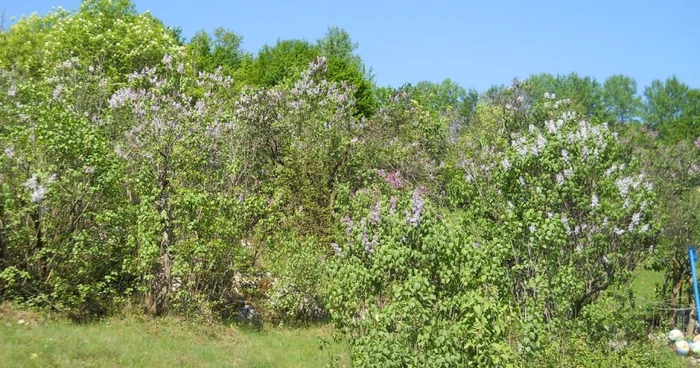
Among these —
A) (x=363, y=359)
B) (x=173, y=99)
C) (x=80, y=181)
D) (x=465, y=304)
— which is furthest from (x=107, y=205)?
(x=465, y=304)

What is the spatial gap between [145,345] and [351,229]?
4.46 m

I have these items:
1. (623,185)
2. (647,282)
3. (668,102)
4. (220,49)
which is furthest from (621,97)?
(623,185)

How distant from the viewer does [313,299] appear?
14.5 metres

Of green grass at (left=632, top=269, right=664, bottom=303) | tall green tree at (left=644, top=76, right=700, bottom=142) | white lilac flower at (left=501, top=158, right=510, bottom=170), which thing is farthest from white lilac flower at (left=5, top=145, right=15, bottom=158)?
tall green tree at (left=644, top=76, right=700, bottom=142)

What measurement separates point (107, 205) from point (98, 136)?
49.5 inches

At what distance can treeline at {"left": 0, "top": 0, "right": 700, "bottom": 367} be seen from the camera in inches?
271

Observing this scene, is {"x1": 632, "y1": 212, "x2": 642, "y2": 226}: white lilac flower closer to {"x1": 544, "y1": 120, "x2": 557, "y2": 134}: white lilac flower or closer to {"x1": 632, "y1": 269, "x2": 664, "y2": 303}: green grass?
{"x1": 544, "y1": 120, "x2": 557, "y2": 134}: white lilac flower

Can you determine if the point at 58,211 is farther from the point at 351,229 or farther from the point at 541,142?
the point at 541,142

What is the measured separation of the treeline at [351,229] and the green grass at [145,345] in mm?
651

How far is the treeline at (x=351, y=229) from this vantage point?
687 cm

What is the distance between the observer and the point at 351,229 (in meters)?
8.33

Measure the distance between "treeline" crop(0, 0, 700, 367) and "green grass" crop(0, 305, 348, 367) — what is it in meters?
0.65

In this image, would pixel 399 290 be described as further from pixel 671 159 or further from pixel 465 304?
pixel 671 159

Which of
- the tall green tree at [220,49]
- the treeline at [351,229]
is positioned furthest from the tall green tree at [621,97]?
the treeline at [351,229]
